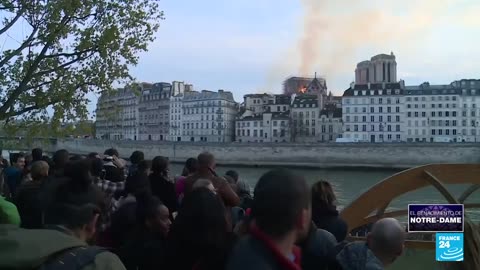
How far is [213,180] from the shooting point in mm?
4301

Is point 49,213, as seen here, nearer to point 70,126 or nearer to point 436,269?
point 436,269

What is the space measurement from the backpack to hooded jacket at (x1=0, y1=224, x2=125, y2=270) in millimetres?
12

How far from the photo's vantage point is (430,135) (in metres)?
82.2

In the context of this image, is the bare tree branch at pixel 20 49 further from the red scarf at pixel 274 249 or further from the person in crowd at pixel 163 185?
the red scarf at pixel 274 249

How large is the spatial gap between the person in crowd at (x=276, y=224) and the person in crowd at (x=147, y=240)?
1.21 m

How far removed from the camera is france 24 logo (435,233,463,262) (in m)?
6.32

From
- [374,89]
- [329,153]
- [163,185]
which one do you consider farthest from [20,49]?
[374,89]

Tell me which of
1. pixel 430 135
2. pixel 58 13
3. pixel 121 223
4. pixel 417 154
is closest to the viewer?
pixel 121 223

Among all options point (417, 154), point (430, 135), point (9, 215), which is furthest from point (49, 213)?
point (430, 135)

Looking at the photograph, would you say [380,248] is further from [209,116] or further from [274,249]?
[209,116]

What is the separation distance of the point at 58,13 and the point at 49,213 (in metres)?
7.64

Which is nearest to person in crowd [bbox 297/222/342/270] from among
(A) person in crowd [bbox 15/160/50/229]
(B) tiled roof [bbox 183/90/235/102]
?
(A) person in crowd [bbox 15/160/50/229]

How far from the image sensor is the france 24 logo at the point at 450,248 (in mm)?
6320

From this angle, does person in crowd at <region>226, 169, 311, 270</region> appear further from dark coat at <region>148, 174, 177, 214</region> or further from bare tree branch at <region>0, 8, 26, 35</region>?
bare tree branch at <region>0, 8, 26, 35</region>
